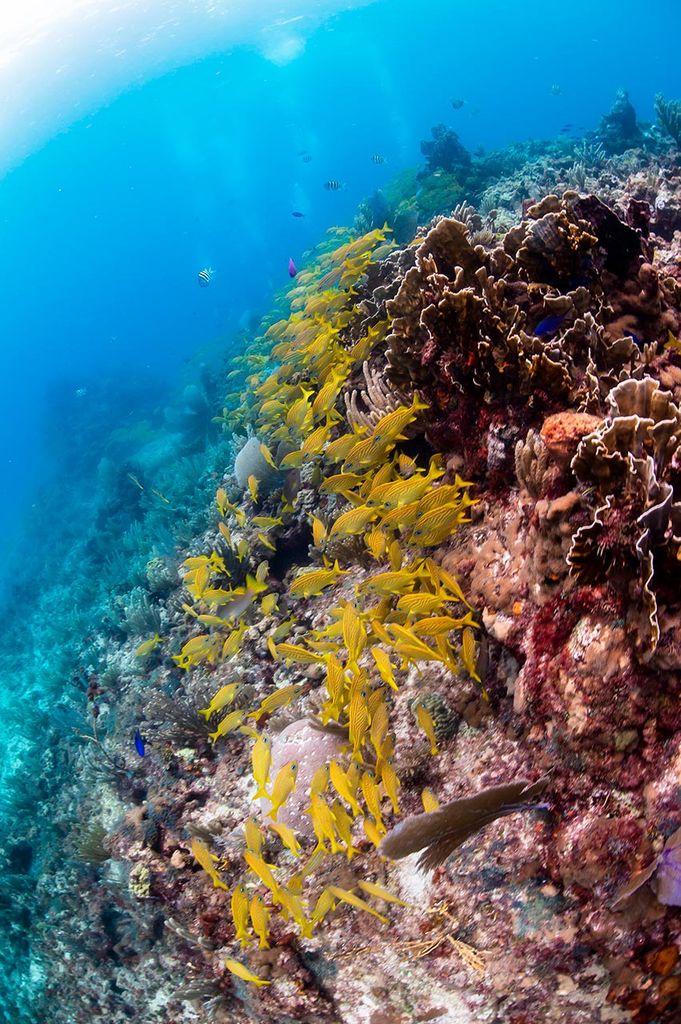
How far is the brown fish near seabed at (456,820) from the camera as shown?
8.19 ft

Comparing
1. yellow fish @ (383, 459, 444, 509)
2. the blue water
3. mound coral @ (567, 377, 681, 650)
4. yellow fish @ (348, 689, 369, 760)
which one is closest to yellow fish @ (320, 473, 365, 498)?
yellow fish @ (383, 459, 444, 509)

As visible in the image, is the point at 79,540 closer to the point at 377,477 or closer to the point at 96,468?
the point at 96,468

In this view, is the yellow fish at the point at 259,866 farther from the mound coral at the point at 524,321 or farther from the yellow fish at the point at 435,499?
the mound coral at the point at 524,321

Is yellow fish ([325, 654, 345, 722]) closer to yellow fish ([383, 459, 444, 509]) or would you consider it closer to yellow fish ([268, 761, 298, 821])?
yellow fish ([268, 761, 298, 821])

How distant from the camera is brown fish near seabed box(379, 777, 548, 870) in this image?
2496 millimetres

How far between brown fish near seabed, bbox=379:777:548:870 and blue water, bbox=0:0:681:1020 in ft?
24.3

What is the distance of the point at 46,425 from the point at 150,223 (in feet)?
404

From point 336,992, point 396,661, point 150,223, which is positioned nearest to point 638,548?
point 396,661

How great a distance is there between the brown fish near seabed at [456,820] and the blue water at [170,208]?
7.42 m

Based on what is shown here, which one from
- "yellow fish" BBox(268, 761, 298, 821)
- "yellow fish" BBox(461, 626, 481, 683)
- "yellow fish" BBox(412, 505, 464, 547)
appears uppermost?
"yellow fish" BBox(412, 505, 464, 547)

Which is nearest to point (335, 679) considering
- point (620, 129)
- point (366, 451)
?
point (366, 451)

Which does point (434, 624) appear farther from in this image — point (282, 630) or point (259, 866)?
point (282, 630)

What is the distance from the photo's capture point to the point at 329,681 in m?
3.29

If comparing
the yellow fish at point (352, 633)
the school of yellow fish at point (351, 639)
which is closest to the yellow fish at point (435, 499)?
the school of yellow fish at point (351, 639)
